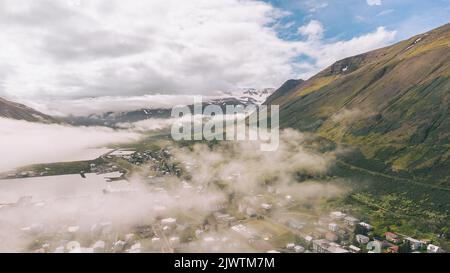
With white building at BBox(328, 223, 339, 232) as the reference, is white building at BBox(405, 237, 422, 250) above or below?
below

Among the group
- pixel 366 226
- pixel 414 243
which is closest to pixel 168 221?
pixel 366 226

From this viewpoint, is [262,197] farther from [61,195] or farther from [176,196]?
[61,195]

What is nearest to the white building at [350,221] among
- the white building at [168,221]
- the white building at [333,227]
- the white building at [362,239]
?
the white building at [333,227]

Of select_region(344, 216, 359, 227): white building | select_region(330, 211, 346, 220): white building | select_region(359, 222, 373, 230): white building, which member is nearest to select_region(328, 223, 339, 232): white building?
select_region(344, 216, 359, 227): white building

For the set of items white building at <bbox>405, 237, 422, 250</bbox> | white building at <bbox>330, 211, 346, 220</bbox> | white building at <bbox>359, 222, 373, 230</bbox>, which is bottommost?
white building at <bbox>405, 237, 422, 250</bbox>

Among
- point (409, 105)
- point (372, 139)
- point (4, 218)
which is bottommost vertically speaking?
point (4, 218)

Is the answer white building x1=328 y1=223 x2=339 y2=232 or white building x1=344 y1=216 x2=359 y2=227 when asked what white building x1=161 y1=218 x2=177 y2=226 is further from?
white building x1=344 y1=216 x2=359 y2=227

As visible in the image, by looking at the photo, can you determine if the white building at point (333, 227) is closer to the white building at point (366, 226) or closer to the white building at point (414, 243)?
the white building at point (366, 226)

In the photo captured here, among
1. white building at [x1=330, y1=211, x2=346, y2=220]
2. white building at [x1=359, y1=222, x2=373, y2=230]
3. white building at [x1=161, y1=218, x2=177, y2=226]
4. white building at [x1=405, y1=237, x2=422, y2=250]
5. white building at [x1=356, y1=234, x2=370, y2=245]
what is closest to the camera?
white building at [x1=405, y1=237, x2=422, y2=250]

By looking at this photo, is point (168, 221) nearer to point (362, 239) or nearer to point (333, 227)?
point (333, 227)
